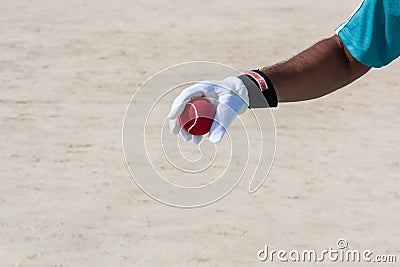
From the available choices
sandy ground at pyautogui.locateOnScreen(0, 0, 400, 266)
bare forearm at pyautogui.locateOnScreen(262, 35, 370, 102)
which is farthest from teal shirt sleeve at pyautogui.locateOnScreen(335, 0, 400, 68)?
sandy ground at pyautogui.locateOnScreen(0, 0, 400, 266)

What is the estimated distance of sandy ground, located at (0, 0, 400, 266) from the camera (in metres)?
4.64

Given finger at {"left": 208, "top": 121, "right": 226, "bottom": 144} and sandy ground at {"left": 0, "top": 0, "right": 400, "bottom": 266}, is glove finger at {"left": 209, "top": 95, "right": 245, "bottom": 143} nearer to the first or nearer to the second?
finger at {"left": 208, "top": 121, "right": 226, "bottom": 144}

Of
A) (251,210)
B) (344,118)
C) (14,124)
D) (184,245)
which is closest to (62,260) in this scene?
(184,245)

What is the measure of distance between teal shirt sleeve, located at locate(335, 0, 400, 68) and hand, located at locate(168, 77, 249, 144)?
1.36ft

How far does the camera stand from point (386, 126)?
6375 mm

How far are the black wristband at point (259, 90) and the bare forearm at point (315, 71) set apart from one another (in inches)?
1.0

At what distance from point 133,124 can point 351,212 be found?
2734 mm

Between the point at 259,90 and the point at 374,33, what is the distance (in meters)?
0.42

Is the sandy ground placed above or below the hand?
below

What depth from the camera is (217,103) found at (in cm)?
226

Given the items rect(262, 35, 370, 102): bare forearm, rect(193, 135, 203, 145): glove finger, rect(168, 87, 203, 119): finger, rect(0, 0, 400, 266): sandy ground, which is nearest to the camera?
rect(168, 87, 203, 119): finger

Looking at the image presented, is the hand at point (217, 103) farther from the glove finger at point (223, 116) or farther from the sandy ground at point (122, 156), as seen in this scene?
the sandy ground at point (122, 156)

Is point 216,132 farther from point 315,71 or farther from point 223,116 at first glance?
point 315,71

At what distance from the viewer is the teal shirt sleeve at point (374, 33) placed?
2.52 m
